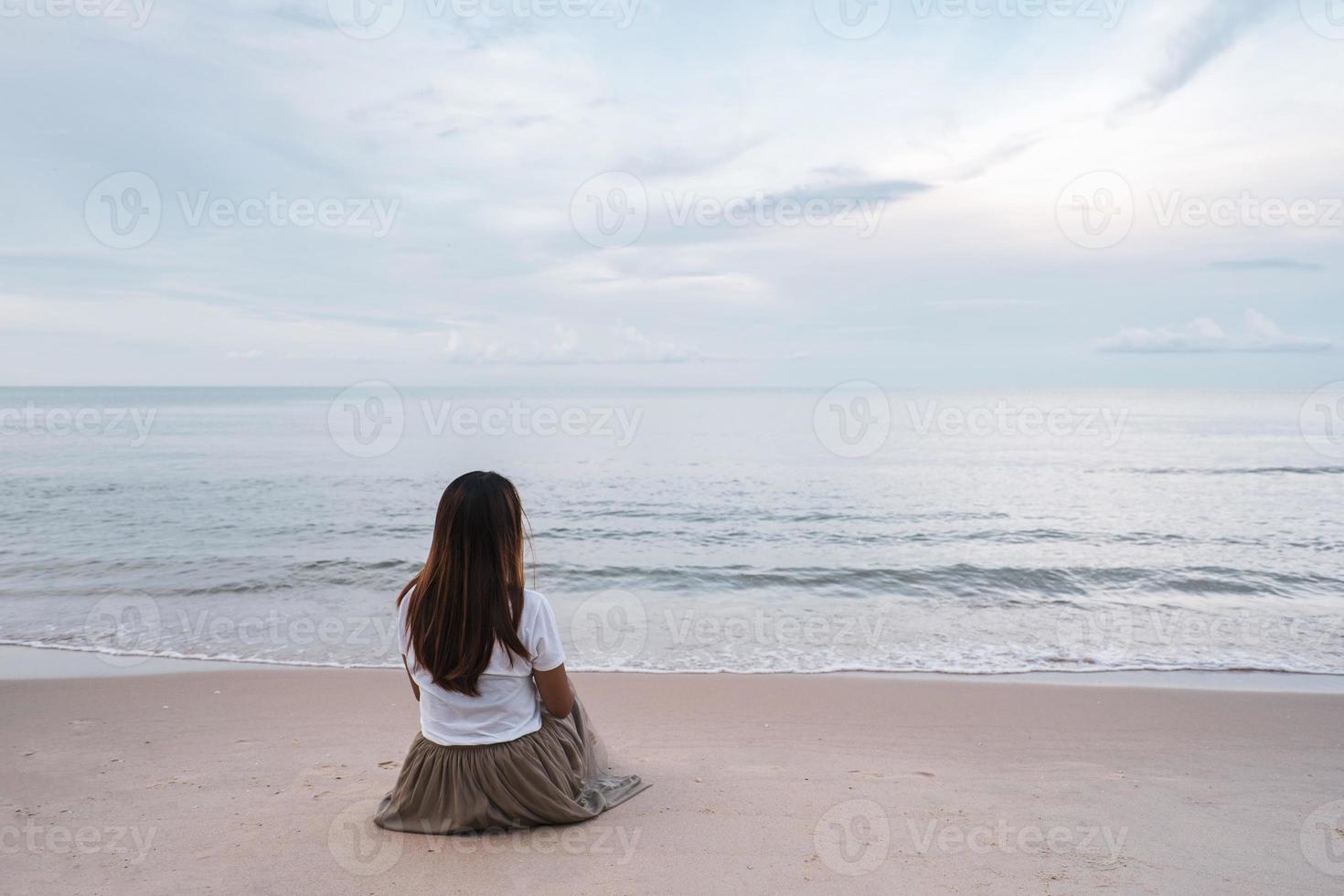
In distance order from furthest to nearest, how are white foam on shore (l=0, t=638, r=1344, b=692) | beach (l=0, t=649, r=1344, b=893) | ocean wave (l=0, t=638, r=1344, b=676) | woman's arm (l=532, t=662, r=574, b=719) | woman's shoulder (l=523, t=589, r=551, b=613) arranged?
1. ocean wave (l=0, t=638, r=1344, b=676)
2. white foam on shore (l=0, t=638, r=1344, b=692)
3. woman's arm (l=532, t=662, r=574, b=719)
4. woman's shoulder (l=523, t=589, r=551, b=613)
5. beach (l=0, t=649, r=1344, b=893)

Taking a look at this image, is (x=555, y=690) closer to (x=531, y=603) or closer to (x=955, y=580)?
(x=531, y=603)

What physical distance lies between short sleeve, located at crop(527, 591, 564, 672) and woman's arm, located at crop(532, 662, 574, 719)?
0.13ft

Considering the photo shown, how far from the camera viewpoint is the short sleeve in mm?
3576

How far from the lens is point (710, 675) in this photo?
24.9ft

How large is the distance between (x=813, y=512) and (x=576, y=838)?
1464 centimetres

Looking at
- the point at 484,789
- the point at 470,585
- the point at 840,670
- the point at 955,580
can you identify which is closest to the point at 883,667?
the point at 840,670

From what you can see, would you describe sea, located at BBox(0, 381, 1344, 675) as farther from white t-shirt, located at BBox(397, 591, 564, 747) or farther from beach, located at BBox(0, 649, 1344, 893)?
beach, located at BBox(0, 649, 1344, 893)

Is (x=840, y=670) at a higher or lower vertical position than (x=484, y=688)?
lower

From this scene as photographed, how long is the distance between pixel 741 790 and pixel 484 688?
156 centimetres

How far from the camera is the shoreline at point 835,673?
23.9 ft

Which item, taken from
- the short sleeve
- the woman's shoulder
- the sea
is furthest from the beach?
the sea

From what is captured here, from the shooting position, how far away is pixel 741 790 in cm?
440

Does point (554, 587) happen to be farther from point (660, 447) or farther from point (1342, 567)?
point (660, 447)

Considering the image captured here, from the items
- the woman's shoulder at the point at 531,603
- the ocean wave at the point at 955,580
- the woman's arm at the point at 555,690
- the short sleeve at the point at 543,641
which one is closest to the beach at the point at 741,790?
the woman's arm at the point at 555,690
